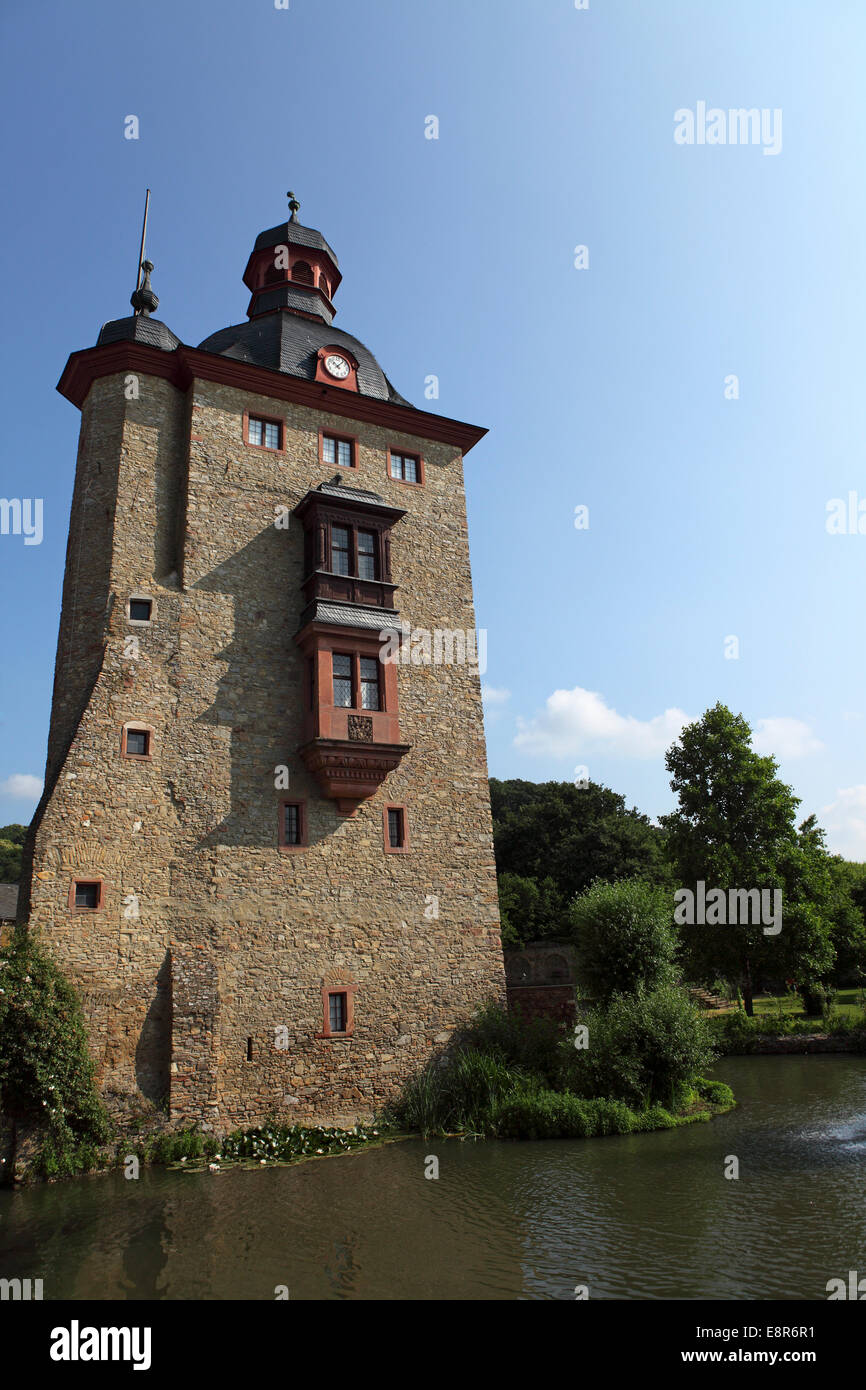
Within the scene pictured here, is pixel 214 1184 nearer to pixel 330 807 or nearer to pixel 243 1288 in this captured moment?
pixel 243 1288

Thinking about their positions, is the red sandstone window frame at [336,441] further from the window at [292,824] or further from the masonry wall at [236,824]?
the window at [292,824]

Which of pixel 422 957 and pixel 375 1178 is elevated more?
pixel 422 957

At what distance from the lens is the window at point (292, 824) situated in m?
17.7

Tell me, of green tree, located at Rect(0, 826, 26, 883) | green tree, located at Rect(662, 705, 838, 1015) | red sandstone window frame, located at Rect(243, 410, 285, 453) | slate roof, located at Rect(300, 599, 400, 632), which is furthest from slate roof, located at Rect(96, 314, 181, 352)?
green tree, located at Rect(0, 826, 26, 883)

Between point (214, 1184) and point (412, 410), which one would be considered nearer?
point (214, 1184)

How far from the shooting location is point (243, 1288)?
884 centimetres

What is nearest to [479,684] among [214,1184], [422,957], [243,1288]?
[422,957]

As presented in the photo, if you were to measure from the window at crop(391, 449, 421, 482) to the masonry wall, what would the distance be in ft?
2.38

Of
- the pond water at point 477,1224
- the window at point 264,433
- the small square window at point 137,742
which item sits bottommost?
the pond water at point 477,1224

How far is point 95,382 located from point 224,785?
34.7ft

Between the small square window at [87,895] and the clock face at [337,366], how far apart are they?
1440 centimetres

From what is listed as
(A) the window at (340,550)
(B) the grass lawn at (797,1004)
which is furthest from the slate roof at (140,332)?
(B) the grass lawn at (797,1004)

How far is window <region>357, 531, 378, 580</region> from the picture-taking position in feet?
65.9

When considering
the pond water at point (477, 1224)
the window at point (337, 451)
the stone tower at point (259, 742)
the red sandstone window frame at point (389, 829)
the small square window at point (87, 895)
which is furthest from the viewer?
the window at point (337, 451)
